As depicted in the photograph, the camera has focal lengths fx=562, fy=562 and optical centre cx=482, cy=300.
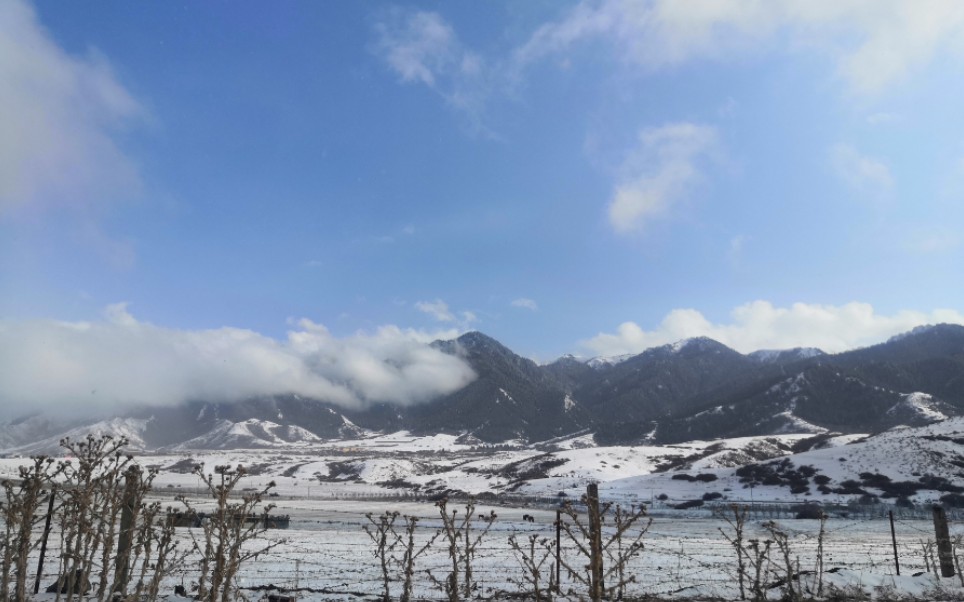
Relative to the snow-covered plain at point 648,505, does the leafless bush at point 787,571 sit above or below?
above

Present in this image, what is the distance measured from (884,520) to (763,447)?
329 ft

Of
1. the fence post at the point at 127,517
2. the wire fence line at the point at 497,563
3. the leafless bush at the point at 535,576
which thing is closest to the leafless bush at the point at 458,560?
the wire fence line at the point at 497,563

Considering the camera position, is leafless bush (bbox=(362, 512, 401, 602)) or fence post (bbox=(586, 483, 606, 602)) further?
leafless bush (bbox=(362, 512, 401, 602))

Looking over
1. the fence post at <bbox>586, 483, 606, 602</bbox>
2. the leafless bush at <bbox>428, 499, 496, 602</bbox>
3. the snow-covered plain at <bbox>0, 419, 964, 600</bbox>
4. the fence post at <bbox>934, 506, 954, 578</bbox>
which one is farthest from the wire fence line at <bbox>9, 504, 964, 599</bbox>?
the fence post at <bbox>586, 483, 606, 602</bbox>

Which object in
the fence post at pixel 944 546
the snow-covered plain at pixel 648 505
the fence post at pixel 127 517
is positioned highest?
the fence post at pixel 127 517

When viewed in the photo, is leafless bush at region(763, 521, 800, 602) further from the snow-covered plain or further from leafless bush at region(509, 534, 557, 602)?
leafless bush at region(509, 534, 557, 602)

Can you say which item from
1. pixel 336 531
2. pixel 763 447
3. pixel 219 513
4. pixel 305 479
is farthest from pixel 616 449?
pixel 219 513

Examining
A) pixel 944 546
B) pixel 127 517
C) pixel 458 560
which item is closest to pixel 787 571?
pixel 944 546

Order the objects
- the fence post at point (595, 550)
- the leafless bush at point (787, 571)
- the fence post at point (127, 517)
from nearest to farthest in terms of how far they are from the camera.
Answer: the fence post at point (595, 550) < the fence post at point (127, 517) < the leafless bush at point (787, 571)

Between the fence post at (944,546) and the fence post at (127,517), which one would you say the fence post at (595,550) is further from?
the fence post at (944,546)

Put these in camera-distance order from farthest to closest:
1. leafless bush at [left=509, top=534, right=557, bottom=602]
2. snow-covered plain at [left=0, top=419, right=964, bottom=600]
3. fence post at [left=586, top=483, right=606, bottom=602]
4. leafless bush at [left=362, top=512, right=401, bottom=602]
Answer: snow-covered plain at [left=0, top=419, right=964, bottom=600], leafless bush at [left=362, top=512, right=401, bottom=602], leafless bush at [left=509, top=534, right=557, bottom=602], fence post at [left=586, top=483, right=606, bottom=602]

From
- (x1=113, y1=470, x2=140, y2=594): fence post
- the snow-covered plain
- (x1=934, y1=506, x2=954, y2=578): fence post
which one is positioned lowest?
the snow-covered plain

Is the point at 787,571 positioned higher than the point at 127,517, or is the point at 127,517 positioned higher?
the point at 127,517

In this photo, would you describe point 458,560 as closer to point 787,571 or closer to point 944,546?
point 787,571
